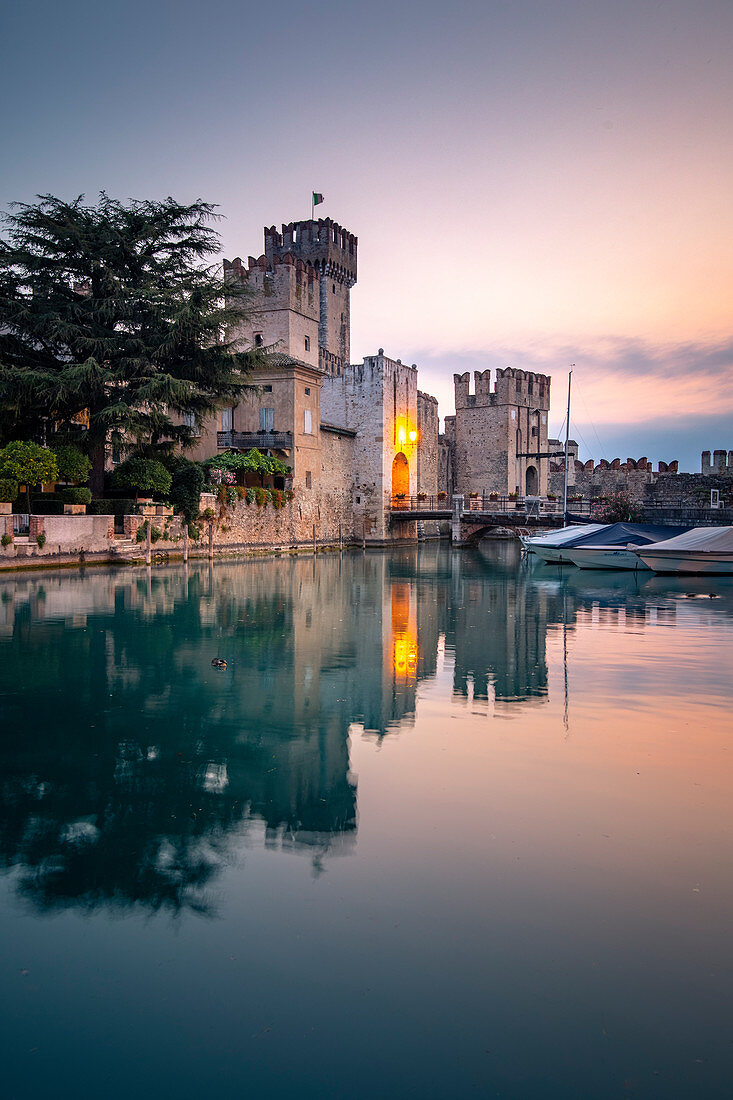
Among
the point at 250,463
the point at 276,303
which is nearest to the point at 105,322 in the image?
the point at 250,463

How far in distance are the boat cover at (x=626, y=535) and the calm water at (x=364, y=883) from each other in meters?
15.7

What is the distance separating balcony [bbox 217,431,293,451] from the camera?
32.5 m

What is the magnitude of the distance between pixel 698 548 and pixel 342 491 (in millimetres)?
21476

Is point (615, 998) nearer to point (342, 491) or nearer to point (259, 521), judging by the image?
point (259, 521)

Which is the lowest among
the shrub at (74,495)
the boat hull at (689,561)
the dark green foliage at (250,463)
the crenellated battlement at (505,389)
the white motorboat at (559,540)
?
the boat hull at (689,561)

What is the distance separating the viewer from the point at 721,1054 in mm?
2391

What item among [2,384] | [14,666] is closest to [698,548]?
[14,666]

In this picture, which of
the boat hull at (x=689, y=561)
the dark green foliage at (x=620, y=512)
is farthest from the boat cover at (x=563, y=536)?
the dark green foliage at (x=620, y=512)

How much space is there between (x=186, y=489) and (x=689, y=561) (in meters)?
16.3

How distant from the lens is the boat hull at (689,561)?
2114 cm

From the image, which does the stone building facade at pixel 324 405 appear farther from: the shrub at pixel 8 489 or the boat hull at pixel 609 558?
the boat hull at pixel 609 558

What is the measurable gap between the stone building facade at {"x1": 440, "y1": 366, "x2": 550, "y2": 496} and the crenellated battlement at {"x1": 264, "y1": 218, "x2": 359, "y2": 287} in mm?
11133

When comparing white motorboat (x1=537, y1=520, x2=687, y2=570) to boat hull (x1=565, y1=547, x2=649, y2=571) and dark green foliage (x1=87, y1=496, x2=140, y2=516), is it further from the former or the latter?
dark green foliage (x1=87, y1=496, x2=140, y2=516)

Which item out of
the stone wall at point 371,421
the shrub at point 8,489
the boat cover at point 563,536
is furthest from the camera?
the stone wall at point 371,421
